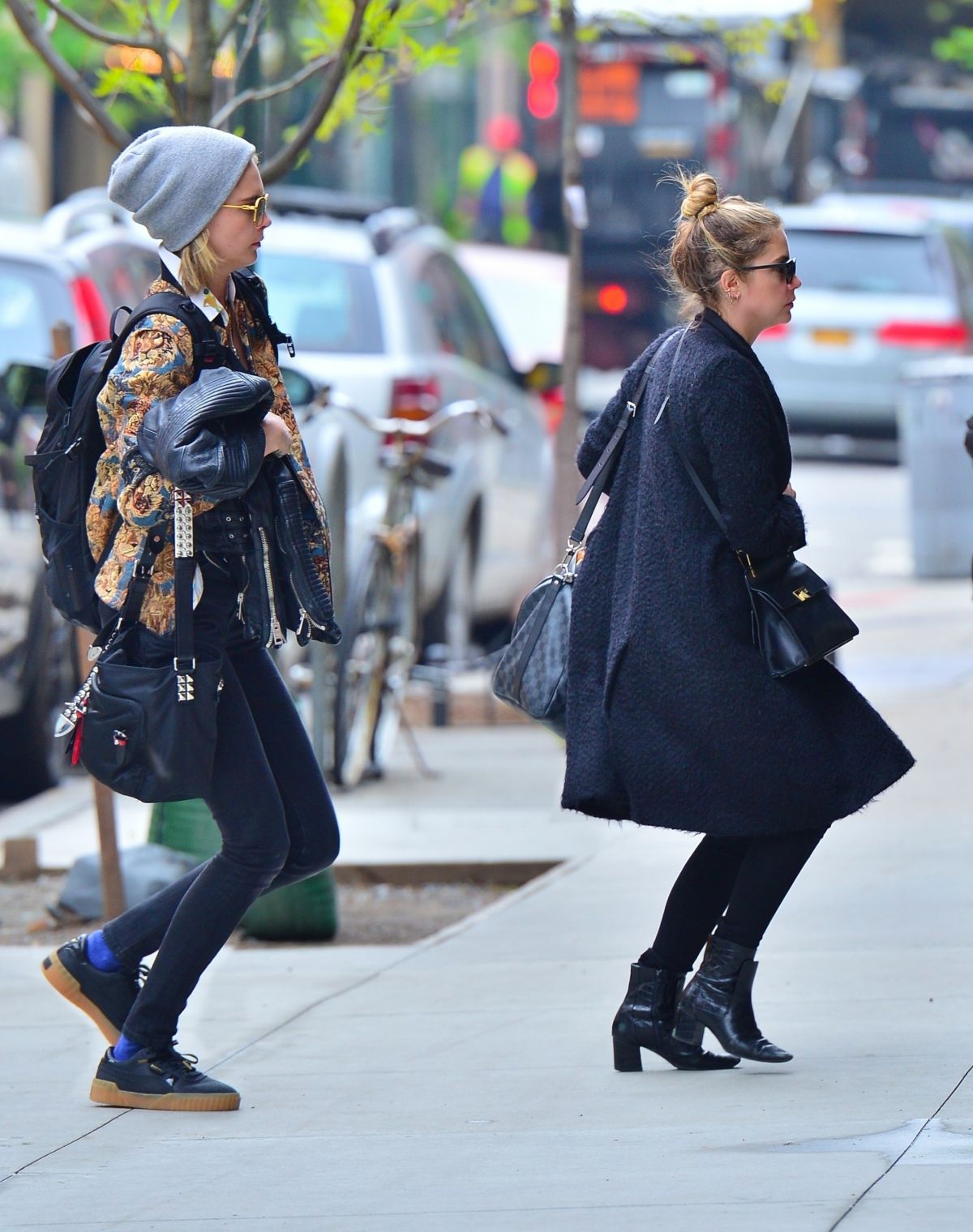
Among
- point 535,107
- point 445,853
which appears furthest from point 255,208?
point 535,107

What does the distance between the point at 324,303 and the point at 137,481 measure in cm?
603

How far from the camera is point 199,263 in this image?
4.47 metres

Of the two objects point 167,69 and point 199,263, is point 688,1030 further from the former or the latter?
point 167,69

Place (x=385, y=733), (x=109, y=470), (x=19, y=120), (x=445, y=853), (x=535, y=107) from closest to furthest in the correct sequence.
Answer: (x=109, y=470) → (x=445, y=853) → (x=385, y=733) → (x=535, y=107) → (x=19, y=120)

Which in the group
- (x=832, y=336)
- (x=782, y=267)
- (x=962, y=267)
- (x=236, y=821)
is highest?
(x=782, y=267)


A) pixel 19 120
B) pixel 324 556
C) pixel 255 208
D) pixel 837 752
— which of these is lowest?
pixel 19 120

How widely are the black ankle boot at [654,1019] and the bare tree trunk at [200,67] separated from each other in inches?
106

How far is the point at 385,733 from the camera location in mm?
8992

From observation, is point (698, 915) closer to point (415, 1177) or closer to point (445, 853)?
point (415, 1177)

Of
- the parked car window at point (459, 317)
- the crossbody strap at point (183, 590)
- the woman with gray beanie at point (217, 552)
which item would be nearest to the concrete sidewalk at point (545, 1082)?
the woman with gray beanie at point (217, 552)

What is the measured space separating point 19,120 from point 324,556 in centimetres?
2796

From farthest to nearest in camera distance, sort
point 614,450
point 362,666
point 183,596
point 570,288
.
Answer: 1. point 570,288
2. point 362,666
3. point 614,450
4. point 183,596

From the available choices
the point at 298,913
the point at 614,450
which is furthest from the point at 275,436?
the point at 298,913

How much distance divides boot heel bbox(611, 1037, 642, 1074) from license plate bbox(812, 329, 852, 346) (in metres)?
15.2
